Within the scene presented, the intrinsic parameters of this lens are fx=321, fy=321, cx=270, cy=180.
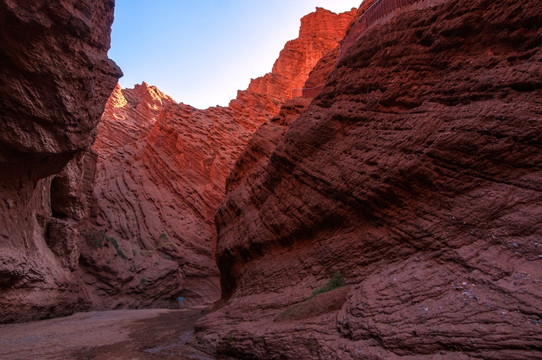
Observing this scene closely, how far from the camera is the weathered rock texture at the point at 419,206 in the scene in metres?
3.33

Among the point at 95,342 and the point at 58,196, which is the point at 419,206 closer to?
the point at 95,342

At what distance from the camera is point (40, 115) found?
714cm

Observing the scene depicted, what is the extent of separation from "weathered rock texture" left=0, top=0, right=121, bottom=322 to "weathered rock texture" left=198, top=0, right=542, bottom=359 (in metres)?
5.36

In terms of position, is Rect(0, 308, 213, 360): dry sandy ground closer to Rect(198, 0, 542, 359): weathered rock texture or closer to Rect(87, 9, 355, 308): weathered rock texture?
Rect(198, 0, 542, 359): weathered rock texture

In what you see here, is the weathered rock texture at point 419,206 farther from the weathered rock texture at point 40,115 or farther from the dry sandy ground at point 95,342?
the weathered rock texture at point 40,115

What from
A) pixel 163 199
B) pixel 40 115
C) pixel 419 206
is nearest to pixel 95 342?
pixel 40 115

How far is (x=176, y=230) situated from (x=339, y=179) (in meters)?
19.5

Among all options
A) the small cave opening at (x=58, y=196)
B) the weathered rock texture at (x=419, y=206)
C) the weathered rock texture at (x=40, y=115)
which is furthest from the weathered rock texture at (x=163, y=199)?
the weathered rock texture at (x=419, y=206)

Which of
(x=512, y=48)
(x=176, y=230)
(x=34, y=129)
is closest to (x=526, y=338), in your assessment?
(x=512, y=48)

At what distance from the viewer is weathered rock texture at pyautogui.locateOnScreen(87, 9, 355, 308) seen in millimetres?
18328

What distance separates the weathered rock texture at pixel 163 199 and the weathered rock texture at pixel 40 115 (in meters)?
6.53

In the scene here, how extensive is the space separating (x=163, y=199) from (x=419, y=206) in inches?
897

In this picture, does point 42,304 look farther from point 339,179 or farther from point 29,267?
point 339,179

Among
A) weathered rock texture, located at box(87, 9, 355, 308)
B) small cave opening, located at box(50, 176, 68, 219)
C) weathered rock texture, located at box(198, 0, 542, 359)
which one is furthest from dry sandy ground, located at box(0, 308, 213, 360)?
weathered rock texture, located at box(87, 9, 355, 308)
